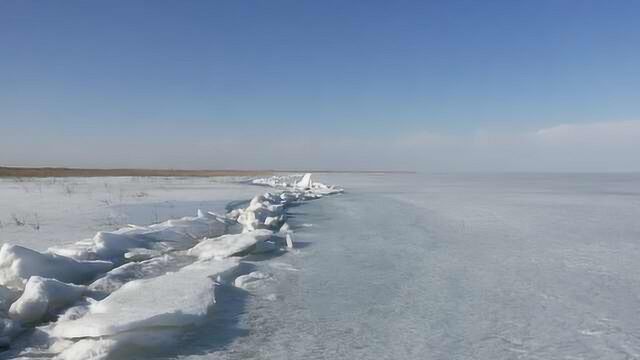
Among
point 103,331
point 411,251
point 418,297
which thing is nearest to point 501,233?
point 411,251

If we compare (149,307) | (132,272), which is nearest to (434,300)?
(149,307)

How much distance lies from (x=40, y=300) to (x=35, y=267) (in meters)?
0.77

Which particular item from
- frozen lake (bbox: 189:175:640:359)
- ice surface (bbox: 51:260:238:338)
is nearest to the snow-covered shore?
ice surface (bbox: 51:260:238:338)

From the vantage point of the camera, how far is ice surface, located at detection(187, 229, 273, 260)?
5.54m

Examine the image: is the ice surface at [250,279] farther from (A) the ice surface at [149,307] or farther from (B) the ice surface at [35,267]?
(B) the ice surface at [35,267]

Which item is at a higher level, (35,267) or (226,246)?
(35,267)

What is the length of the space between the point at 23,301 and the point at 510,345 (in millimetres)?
3113

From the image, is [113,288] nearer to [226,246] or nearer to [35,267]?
[35,267]

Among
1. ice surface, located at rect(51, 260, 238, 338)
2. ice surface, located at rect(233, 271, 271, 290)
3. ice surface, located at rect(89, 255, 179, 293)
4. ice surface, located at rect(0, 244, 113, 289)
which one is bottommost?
ice surface, located at rect(233, 271, 271, 290)

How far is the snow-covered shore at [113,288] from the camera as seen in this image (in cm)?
282

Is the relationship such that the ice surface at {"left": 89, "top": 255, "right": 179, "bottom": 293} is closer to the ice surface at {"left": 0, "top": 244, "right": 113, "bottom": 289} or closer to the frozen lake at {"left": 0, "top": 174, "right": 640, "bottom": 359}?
the ice surface at {"left": 0, "top": 244, "right": 113, "bottom": 289}

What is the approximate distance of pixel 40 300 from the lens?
325cm

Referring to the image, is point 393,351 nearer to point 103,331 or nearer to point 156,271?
point 103,331

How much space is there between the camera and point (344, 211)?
1136cm
